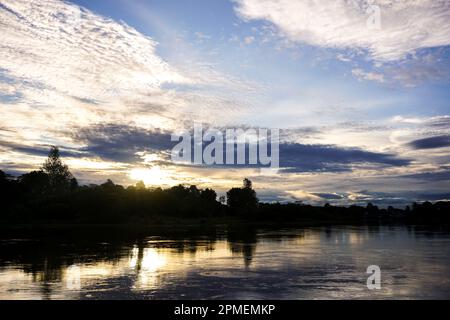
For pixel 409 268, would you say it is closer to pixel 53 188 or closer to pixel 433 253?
pixel 433 253

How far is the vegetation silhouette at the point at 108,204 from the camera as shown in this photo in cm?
10300

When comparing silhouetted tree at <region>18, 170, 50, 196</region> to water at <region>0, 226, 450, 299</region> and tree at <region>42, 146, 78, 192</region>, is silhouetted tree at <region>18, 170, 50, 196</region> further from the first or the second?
water at <region>0, 226, 450, 299</region>

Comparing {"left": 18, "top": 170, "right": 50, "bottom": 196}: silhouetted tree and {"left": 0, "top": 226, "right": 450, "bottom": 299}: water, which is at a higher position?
{"left": 18, "top": 170, "right": 50, "bottom": 196}: silhouetted tree

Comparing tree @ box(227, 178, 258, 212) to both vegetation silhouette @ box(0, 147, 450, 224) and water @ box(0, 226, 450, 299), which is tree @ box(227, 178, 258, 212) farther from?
water @ box(0, 226, 450, 299)

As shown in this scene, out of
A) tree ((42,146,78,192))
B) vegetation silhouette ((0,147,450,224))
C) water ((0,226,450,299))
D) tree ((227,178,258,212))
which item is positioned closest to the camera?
water ((0,226,450,299))

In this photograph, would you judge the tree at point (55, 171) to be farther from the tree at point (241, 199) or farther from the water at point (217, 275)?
the water at point (217, 275)

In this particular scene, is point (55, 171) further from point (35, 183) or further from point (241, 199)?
point (241, 199)

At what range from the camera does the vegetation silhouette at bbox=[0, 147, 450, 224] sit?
103 metres

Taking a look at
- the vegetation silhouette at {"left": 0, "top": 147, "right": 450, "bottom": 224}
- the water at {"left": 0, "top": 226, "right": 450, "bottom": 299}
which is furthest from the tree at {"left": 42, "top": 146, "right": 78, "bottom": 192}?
the water at {"left": 0, "top": 226, "right": 450, "bottom": 299}

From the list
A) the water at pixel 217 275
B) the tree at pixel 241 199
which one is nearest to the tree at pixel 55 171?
the tree at pixel 241 199

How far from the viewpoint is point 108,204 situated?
366ft

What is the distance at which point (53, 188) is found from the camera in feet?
421

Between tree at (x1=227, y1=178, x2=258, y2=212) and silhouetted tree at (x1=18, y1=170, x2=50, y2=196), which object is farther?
tree at (x1=227, y1=178, x2=258, y2=212)

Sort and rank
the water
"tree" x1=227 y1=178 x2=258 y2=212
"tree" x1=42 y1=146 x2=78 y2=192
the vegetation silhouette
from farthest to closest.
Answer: "tree" x1=227 y1=178 x2=258 y2=212
"tree" x1=42 y1=146 x2=78 y2=192
the vegetation silhouette
the water
